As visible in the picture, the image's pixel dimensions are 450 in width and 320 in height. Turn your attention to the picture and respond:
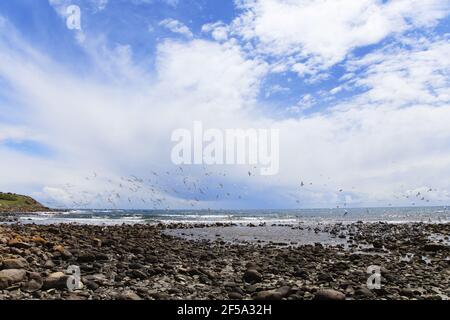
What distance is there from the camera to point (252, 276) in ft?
43.3

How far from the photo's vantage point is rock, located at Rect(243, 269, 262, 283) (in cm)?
1307

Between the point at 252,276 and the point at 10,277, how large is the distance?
7.35 m

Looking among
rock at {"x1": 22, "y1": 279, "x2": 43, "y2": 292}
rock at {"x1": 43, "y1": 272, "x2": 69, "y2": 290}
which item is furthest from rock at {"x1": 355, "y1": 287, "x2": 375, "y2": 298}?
rock at {"x1": 22, "y1": 279, "x2": 43, "y2": 292}

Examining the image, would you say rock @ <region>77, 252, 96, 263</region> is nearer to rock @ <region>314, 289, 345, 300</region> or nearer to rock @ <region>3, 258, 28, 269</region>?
rock @ <region>3, 258, 28, 269</region>

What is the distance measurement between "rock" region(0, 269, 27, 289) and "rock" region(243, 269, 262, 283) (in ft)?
22.6

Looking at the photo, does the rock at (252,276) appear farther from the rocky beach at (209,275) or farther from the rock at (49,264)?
the rock at (49,264)

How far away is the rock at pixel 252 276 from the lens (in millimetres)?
13070

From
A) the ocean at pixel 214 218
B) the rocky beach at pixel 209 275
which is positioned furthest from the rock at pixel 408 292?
the ocean at pixel 214 218
